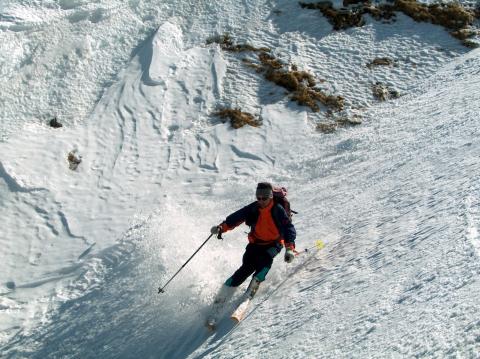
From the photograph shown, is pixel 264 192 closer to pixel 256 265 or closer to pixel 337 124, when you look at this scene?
pixel 256 265

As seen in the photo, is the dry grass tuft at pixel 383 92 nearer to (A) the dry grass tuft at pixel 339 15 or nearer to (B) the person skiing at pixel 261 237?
(A) the dry grass tuft at pixel 339 15

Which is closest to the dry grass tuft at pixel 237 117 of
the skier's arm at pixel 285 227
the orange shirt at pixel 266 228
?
the orange shirt at pixel 266 228

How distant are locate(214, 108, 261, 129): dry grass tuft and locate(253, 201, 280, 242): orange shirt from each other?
593 centimetres

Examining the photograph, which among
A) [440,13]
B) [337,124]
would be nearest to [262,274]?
[337,124]

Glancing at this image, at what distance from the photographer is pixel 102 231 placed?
11492 mm

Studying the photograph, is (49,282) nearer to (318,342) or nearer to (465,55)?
(318,342)

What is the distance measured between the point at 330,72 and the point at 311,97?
1487 mm

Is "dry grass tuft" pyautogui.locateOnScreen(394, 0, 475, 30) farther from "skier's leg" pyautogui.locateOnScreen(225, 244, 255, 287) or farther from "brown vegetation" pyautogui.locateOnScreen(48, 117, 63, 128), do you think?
"skier's leg" pyautogui.locateOnScreen(225, 244, 255, 287)

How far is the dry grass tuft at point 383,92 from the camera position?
15.6m

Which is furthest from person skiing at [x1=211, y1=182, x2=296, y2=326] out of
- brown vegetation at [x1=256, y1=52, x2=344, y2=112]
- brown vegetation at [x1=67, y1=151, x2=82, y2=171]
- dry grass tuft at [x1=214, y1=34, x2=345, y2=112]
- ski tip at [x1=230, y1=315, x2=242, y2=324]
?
brown vegetation at [x1=256, y1=52, x2=344, y2=112]

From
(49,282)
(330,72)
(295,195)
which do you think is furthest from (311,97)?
(49,282)

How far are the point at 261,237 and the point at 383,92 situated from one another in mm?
8634

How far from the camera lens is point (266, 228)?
884cm

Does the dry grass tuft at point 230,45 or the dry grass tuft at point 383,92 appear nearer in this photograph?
the dry grass tuft at point 383,92
